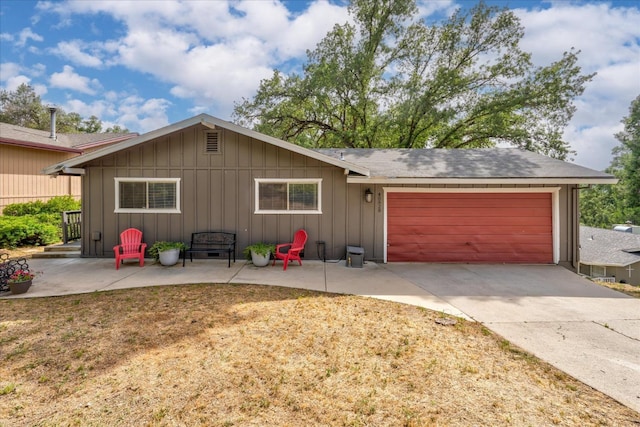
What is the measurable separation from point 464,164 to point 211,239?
7093 mm

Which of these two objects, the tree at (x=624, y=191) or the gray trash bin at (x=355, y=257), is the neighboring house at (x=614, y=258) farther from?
the gray trash bin at (x=355, y=257)

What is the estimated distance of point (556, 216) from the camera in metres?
7.80

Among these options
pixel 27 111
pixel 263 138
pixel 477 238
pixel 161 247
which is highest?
pixel 27 111

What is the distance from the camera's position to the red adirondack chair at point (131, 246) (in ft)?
23.7

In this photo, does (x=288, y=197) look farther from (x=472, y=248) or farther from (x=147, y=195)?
(x=472, y=248)

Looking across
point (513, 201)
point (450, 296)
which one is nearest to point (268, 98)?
point (513, 201)

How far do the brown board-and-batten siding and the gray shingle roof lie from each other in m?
1.47

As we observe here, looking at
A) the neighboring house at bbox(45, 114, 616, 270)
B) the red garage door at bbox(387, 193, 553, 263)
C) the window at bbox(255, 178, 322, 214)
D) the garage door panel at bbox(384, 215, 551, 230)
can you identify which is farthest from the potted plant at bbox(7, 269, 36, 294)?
the garage door panel at bbox(384, 215, 551, 230)

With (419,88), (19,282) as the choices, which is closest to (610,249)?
(419,88)

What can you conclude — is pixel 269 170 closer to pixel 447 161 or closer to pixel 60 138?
pixel 447 161

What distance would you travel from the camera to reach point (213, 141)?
7.87 m

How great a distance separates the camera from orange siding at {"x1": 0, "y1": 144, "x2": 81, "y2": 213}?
11.2m

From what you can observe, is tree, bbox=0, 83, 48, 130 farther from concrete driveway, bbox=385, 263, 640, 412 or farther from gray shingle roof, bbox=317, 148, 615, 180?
concrete driveway, bbox=385, 263, 640, 412

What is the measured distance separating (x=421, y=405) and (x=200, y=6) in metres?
11.9
